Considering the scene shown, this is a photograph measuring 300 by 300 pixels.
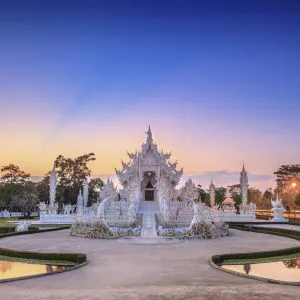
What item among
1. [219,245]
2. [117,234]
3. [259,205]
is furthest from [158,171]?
[259,205]

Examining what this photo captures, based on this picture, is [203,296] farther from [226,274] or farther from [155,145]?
[155,145]

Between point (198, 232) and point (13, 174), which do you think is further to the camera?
point (13, 174)

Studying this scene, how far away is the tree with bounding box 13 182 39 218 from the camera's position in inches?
2067

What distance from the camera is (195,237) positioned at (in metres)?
23.0

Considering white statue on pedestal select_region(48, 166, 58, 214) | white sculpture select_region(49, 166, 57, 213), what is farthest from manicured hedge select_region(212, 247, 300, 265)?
white sculpture select_region(49, 166, 57, 213)

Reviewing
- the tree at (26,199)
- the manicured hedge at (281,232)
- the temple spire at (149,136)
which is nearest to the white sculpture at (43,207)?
the tree at (26,199)

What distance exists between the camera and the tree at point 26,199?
5251 centimetres

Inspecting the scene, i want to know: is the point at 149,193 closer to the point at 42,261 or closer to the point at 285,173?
the point at 42,261

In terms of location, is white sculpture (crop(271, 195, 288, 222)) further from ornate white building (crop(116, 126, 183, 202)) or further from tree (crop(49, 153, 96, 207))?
tree (crop(49, 153, 96, 207))

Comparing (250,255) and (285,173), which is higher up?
(285,173)

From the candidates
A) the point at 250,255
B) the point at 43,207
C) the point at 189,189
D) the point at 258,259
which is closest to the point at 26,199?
the point at 43,207

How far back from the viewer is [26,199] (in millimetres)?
52938

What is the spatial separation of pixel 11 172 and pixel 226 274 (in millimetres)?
54203

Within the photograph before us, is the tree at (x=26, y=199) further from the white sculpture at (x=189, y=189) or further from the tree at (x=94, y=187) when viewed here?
the white sculpture at (x=189, y=189)
